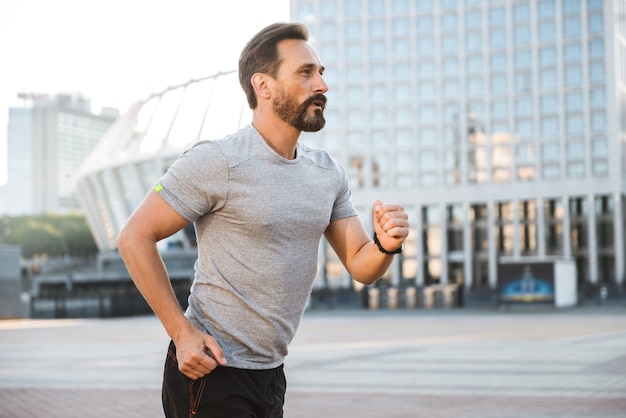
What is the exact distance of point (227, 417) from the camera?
98.1 inches

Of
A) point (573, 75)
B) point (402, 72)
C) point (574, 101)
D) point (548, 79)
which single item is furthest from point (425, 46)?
point (574, 101)

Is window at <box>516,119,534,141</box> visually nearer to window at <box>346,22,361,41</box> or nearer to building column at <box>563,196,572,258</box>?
building column at <box>563,196,572,258</box>

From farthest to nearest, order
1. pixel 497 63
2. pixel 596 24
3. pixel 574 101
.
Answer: pixel 497 63 < pixel 574 101 < pixel 596 24

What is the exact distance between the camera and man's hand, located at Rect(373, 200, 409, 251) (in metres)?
2.54

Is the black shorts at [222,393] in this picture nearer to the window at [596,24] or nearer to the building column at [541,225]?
the building column at [541,225]

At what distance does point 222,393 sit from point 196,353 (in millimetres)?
189

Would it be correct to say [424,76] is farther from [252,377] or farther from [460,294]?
[252,377]

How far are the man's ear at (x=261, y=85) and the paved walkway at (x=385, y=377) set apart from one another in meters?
5.69

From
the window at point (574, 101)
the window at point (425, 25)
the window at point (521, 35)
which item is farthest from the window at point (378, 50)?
the window at point (574, 101)

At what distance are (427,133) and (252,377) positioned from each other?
73.2 m

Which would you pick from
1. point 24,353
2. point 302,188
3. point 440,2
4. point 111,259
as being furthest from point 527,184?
point 302,188

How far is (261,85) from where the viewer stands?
2656 mm

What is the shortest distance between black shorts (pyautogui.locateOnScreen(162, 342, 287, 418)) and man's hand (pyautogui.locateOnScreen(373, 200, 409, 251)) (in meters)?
0.51

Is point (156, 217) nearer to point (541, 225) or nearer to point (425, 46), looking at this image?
point (541, 225)
